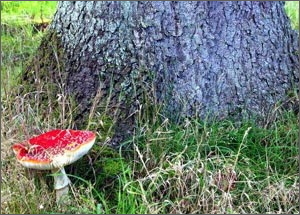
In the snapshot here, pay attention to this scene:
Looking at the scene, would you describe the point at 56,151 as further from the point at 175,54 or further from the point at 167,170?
the point at 175,54

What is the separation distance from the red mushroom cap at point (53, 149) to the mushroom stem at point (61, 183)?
0.08 m

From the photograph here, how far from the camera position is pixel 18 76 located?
Result: 12.4 feet

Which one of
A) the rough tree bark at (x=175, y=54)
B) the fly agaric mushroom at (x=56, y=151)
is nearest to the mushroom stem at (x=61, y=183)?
the fly agaric mushroom at (x=56, y=151)

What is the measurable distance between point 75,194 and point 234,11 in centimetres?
137

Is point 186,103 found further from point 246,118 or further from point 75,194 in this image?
point 75,194

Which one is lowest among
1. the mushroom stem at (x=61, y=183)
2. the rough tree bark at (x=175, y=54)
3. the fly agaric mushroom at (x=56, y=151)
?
the mushroom stem at (x=61, y=183)

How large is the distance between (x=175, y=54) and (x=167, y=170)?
0.76m

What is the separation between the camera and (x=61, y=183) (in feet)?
9.64

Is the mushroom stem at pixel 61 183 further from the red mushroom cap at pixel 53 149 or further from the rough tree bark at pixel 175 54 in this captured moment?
the rough tree bark at pixel 175 54

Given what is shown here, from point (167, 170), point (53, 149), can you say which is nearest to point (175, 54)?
point (167, 170)

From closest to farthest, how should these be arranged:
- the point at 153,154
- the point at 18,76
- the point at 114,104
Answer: the point at 153,154, the point at 114,104, the point at 18,76

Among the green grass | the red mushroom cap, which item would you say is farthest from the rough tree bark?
the red mushroom cap

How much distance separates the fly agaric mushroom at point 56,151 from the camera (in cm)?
281

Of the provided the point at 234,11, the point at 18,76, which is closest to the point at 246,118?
the point at 234,11
